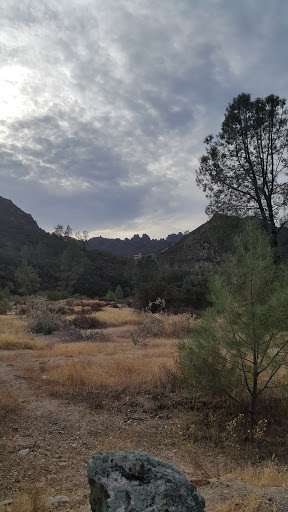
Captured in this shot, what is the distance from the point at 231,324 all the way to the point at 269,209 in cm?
896

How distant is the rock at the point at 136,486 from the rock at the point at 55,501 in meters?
1.50

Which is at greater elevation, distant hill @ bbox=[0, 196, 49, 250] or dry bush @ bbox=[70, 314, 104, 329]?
distant hill @ bbox=[0, 196, 49, 250]

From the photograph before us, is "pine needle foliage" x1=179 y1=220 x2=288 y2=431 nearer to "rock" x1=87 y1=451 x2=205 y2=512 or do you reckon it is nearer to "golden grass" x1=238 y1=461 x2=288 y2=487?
"golden grass" x1=238 y1=461 x2=288 y2=487

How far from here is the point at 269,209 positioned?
1298 cm

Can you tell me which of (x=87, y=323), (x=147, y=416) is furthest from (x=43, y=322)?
(x=147, y=416)

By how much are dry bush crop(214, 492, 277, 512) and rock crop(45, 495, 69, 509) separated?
165cm

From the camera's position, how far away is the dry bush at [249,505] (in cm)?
257

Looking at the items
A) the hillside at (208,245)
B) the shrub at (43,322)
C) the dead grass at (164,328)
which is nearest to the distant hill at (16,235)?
the hillside at (208,245)

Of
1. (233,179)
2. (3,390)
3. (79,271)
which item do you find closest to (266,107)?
(233,179)

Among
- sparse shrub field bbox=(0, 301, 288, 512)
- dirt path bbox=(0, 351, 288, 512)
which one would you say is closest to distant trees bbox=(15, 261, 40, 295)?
sparse shrub field bbox=(0, 301, 288, 512)

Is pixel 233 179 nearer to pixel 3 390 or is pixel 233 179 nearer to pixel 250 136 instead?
pixel 250 136

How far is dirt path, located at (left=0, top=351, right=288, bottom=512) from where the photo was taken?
3.39 meters

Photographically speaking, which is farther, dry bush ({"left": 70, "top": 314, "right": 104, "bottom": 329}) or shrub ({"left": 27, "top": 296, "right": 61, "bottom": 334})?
dry bush ({"left": 70, "top": 314, "right": 104, "bottom": 329})

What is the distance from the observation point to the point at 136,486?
6.51 ft
